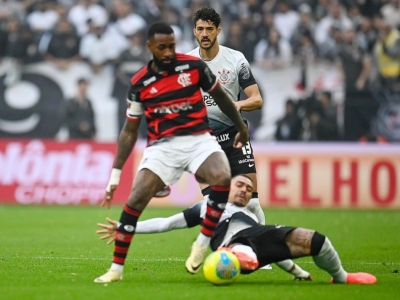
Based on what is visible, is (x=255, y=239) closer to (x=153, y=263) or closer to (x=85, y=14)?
(x=153, y=263)

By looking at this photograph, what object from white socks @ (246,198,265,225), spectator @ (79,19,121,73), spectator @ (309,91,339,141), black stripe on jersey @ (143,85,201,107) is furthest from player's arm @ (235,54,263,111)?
spectator @ (79,19,121,73)

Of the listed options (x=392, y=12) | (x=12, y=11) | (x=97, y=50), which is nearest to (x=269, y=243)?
(x=97, y=50)

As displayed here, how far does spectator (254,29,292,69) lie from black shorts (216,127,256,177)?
44.3 feet

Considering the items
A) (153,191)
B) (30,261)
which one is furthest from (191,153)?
(30,261)

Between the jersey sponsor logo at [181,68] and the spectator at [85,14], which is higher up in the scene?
the spectator at [85,14]

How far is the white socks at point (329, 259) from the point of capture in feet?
26.0

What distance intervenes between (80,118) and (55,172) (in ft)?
6.90

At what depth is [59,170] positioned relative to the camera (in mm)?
21031

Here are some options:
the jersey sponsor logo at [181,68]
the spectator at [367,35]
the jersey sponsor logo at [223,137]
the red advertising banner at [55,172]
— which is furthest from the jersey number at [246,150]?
the spectator at [367,35]

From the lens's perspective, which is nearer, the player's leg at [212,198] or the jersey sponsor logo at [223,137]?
the player's leg at [212,198]

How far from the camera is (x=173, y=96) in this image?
26.9 ft

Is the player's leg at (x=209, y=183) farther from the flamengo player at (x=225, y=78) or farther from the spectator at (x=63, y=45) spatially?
the spectator at (x=63, y=45)

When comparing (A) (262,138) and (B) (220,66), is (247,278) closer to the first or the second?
(B) (220,66)

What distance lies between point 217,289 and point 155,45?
2373 millimetres
